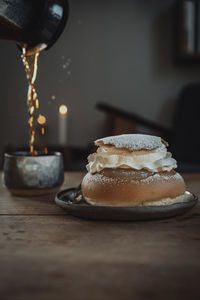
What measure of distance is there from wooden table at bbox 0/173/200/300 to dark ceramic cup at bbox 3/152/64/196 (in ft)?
0.62

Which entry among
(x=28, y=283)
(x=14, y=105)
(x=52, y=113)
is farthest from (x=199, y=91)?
(x=28, y=283)

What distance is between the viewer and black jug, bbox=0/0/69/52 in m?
0.82

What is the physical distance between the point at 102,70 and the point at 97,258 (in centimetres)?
256

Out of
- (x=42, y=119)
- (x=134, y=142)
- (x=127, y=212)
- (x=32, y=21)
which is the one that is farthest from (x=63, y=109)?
(x=127, y=212)

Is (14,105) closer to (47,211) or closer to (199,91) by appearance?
(199,91)

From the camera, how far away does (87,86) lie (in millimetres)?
2904

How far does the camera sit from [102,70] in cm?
289

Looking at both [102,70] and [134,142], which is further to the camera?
[102,70]

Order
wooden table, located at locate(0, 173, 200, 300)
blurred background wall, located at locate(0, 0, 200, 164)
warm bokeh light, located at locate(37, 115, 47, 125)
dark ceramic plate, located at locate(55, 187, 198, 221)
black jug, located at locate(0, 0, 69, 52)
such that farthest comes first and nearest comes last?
warm bokeh light, located at locate(37, 115, 47, 125)
blurred background wall, located at locate(0, 0, 200, 164)
black jug, located at locate(0, 0, 69, 52)
dark ceramic plate, located at locate(55, 187, 198, 221)
wooden table, located at locate(0, 173, 200, 300)

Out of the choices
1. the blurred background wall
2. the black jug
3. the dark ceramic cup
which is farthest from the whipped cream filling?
the blurred background wall

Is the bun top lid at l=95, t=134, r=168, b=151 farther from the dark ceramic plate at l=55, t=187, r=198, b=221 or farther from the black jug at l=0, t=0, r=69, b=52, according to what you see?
the black jug at l=0, t=0, r=69, b=52

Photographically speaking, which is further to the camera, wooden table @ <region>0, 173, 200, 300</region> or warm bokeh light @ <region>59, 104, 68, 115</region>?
warm bokeh light @ <region>59, 104, 68, 115</region>

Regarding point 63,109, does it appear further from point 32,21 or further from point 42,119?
point 32,21

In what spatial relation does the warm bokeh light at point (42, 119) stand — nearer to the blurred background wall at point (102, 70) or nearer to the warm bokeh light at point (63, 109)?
the blurred background wall at point (102, 70)
